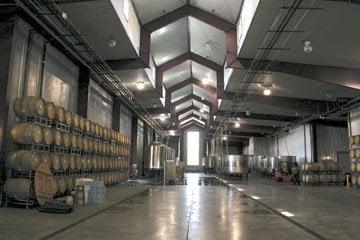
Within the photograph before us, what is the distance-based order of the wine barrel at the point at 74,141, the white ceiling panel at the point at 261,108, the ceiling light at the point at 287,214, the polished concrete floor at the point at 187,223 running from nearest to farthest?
1. the polished concrete floor at the point at 187,223
2. the ceiling light at the point at 287,214
3. the wine barrel at the point at 74,141
4. the white ceiling panel at the point at 261,108

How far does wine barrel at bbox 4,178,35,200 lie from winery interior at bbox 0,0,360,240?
0.04 metres

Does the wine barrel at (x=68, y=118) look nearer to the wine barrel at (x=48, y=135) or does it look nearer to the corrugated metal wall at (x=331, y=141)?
the wine barrel at (x=48, y=135)

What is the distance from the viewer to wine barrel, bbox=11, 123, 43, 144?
10789mm

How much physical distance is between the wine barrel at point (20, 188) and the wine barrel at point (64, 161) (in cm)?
224

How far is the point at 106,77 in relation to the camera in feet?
65.8

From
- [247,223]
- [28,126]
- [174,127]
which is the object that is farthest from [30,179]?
[174,127]

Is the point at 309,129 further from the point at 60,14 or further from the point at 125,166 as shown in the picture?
the point at 60,14

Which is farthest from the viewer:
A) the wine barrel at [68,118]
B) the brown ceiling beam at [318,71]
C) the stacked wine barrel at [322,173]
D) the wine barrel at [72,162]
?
the stacked wine barrel at [322,173]

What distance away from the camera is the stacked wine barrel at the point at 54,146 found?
1068cm

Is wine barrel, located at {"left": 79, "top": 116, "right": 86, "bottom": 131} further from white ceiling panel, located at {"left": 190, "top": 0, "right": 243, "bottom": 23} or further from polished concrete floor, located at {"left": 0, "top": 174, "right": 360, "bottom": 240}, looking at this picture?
white ceiling panel, located at {"left": 190, "top": 0, "right": 243, "bottom": 23}

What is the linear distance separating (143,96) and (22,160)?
53.2 feet

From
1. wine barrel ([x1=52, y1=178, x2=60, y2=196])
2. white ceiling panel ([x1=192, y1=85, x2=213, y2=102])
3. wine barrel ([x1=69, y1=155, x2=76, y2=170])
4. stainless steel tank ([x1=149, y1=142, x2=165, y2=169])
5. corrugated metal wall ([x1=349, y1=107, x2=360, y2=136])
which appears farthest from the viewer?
white ceiling panel ([x1=192, y1=85, x2=213, y2=102])

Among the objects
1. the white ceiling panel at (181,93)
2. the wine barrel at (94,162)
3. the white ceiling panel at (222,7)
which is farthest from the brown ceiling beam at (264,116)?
the wine barrel at (94,162)

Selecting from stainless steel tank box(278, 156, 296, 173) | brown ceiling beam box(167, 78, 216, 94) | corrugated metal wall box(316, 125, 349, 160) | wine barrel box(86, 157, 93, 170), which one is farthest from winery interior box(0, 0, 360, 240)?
stainless steel tank box(278, 156, 296, 173)
